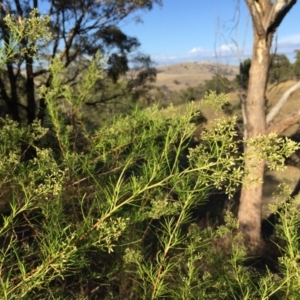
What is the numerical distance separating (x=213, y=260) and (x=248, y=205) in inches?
221

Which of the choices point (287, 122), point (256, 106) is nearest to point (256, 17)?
point (256, 106)

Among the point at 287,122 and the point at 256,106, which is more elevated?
the point at 256,106

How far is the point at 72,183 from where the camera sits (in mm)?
2109

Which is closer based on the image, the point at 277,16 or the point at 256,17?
the point at 277,16

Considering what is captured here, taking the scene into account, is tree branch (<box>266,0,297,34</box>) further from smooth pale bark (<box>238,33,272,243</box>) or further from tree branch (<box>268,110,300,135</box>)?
tree branch (<box>268,110,300,135</box>)

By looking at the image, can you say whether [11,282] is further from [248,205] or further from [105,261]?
[248,205]

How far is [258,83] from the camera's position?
23.9 feet

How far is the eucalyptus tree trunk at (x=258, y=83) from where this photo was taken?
6.81m

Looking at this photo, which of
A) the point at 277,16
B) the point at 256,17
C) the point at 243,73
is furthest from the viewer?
the point at 243,73

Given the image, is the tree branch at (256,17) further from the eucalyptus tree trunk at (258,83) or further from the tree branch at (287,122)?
the tree branch at (287,122)

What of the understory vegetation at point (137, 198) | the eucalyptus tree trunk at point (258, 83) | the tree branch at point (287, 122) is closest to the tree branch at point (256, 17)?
the eucalyptus tree trunk at point (258, 83)

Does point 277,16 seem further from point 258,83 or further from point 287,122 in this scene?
point 287,122

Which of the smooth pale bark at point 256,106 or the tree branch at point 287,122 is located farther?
the smooth pale bark at point 256,106

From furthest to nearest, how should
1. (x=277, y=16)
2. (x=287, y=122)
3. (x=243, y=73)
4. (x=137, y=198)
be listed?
(x=243, y=73) → (x=287, y=122) → (x=277, y=16) → (x=137, y=198)
